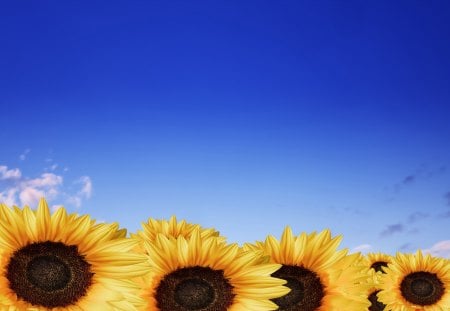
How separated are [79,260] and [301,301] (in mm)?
2060

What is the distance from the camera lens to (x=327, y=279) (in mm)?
6105

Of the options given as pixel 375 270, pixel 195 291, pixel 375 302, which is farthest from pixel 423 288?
pixel 195 291

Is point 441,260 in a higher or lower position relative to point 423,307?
higher

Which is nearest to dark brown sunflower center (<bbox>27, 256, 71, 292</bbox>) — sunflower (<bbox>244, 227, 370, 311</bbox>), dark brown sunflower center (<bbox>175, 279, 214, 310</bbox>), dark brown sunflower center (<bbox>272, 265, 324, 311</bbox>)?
dark brown sunflower center (<bbox>175, 279, 214, 310</bbox>)

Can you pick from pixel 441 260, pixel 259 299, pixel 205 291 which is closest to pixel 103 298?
pixel 205 291

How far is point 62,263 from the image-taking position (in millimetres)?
5113

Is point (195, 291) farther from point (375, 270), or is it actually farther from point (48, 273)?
point (375, 270)

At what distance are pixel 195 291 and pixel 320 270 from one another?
5.01 feet

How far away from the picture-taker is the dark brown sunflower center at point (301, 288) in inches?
225

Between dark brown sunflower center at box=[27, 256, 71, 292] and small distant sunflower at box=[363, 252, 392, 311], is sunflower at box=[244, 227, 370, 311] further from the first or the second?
small distant sunflower at box=[363, 252, 392, 311]

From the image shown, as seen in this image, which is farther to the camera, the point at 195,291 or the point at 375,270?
the point at 375,270

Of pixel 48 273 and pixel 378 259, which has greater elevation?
pixel 378 259

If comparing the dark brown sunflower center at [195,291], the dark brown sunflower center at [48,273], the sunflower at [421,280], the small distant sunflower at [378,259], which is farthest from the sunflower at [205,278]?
the small distant sunflower at [378,259]

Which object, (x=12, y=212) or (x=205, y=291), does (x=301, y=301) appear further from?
(x=12, y=212)
